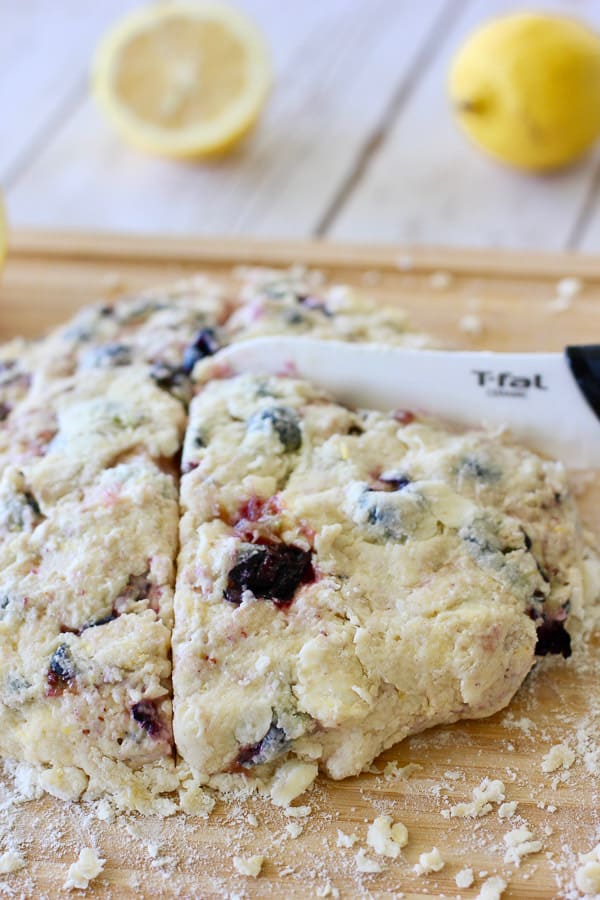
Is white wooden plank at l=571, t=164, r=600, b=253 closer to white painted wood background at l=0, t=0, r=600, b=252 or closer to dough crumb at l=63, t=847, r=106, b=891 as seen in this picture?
white painted wood background at l=0, t=0, r=600, b=252

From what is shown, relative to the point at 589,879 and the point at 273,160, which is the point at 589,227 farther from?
the point at 589,879

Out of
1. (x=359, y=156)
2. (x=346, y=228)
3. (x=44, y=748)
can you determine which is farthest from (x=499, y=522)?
(x=359, y=156)

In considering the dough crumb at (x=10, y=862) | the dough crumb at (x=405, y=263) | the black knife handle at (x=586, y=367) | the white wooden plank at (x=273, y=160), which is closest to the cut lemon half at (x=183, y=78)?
the white wooden plank at (x=273, y=160)

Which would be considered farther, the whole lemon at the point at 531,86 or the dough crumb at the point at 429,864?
the whole lemon at the point at 531,86

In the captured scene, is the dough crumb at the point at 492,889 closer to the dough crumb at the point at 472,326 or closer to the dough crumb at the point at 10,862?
the dough crumb at the point at 10,862

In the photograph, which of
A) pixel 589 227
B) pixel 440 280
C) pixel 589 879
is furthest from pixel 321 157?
pixel 589 879

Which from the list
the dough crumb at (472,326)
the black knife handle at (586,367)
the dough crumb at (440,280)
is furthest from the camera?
the dough crumb at (440,280)
